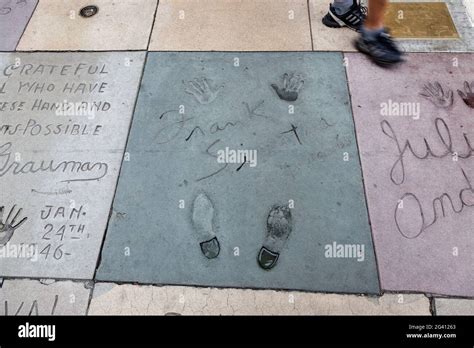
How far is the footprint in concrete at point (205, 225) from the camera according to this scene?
266 centimetres

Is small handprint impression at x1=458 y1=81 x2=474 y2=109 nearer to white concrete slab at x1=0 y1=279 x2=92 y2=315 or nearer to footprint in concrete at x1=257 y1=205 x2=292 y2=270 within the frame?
footprint in concrete at x1=257 y1=205 x2=292 y2=270

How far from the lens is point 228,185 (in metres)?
2.92

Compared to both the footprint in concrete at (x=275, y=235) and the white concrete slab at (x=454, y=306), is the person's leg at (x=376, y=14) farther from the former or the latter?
the white concrete slab at (x=454, y=306)

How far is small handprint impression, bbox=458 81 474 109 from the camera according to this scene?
3241 mm

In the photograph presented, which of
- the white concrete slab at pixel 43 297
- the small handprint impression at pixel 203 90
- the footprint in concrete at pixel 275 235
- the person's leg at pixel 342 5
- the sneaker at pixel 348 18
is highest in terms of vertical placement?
the person's leg at pixel 342 5

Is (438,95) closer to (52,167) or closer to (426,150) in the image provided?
(426,150)

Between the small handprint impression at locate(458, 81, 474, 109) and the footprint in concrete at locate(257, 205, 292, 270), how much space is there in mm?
1684

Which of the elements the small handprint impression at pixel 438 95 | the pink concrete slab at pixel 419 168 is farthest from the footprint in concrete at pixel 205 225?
the small handprint impression at pixel 438 95

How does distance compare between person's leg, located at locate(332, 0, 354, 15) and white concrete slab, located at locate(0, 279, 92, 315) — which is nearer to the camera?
white concrete slab, located at locate(0, 279, 92, 315)

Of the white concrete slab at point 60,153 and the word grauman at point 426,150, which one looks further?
the word grauman at point 426,150

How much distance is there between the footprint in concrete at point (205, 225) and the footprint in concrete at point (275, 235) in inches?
11.5
